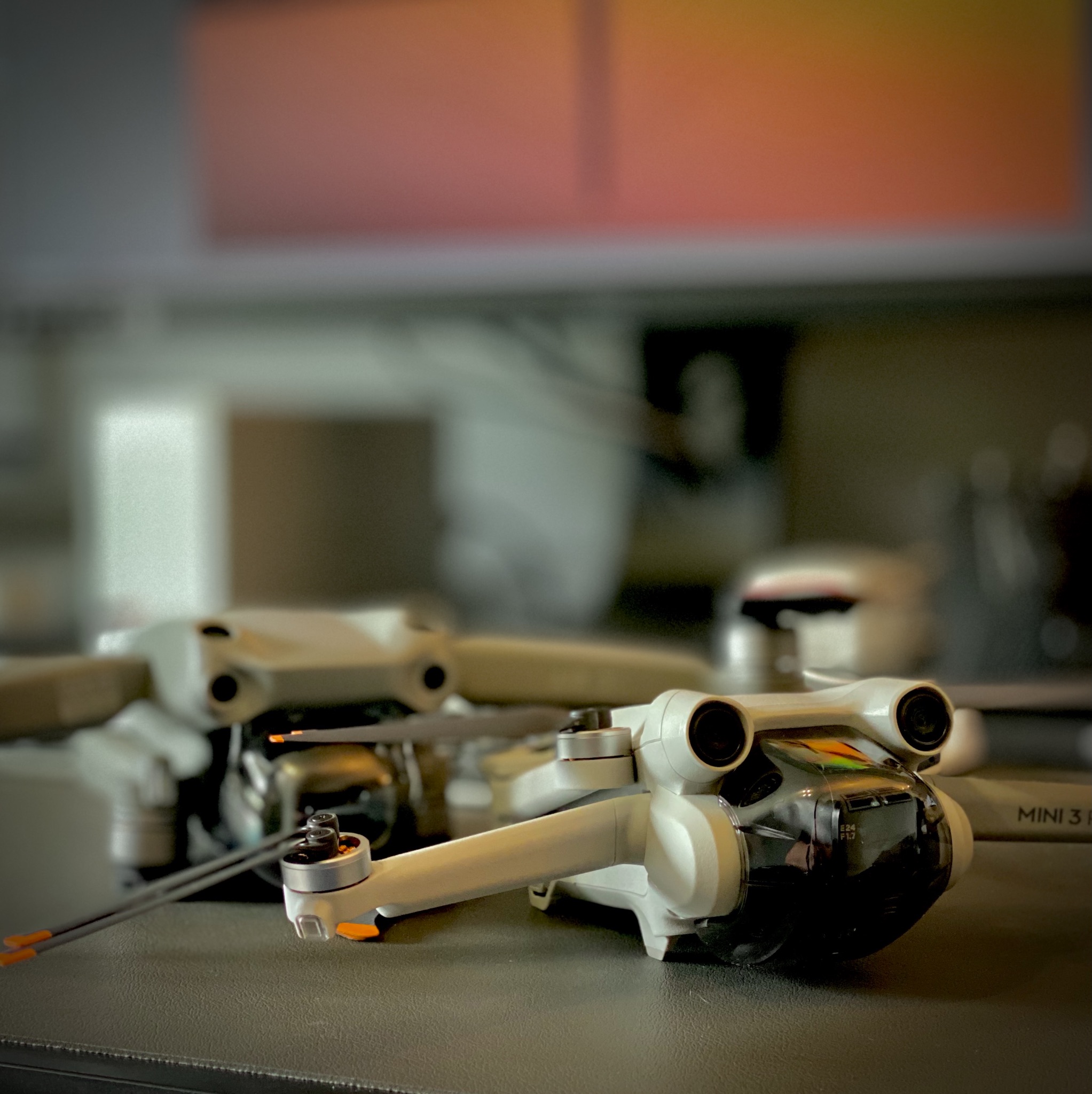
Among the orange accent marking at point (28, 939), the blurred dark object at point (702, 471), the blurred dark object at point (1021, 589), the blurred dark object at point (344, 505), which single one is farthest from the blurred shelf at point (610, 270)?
the orange accent marking at point (28, 939)

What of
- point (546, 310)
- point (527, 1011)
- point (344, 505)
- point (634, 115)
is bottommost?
point (527, 1011)

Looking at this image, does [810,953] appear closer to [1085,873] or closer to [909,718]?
[909,718]

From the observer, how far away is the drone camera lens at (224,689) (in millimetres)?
448

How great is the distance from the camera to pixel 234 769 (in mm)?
473

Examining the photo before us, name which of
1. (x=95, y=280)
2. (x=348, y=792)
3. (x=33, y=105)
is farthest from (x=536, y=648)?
(x=33, y=105)

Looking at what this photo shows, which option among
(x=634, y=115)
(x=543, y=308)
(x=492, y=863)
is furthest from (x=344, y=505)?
(x=492, y=863)

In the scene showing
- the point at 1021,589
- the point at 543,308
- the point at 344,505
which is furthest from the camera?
the point at 344,505

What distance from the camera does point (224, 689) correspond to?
0.45 meters

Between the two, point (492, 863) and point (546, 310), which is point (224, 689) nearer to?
point (492, 863)

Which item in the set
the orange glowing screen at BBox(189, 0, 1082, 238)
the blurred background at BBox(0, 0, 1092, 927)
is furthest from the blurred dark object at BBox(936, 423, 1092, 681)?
the orange glowing screen at BBox(189, 0, 1082, 238)

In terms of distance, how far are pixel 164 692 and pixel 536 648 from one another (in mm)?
166

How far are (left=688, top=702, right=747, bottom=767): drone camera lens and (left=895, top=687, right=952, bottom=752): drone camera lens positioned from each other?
0.06 meters

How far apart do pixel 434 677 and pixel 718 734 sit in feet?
0.50

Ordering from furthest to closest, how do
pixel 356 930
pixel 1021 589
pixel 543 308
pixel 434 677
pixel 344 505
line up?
pixel 344 505 < pixel 543 308 < pixel 1021 589 < pixel 434 677 < pixel 356 930
